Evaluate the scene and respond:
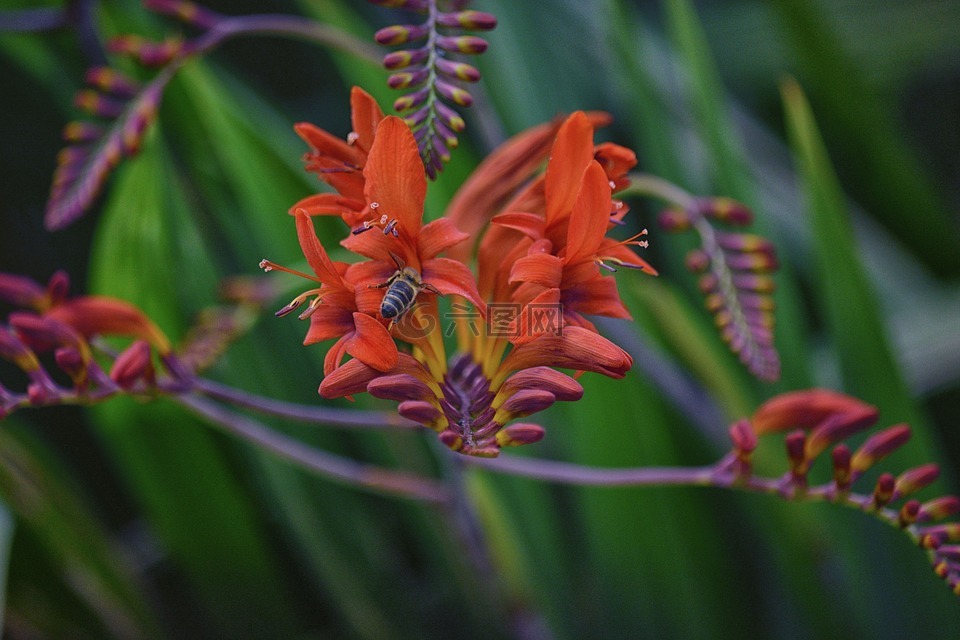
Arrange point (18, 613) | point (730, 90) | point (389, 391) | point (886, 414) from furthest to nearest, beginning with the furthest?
point (730, 90) → point (18, 613) → point (886, 414) → point (389, 391)

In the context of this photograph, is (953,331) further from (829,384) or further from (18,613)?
(18,613)

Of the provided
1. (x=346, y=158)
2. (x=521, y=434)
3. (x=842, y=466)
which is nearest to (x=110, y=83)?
(x=346, y=158)

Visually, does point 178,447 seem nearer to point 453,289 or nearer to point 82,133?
point 82,133

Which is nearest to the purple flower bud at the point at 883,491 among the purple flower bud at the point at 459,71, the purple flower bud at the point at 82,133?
the purple flower bud at the point at 459,71

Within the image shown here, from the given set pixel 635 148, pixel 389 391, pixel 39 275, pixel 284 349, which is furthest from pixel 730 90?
pixel 389 391

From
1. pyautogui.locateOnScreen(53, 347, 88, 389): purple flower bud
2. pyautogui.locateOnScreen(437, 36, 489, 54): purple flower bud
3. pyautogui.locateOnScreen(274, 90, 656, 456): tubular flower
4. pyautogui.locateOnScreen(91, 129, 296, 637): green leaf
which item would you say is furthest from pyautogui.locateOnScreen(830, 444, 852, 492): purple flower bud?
pyautogui.locateOnScreen(91, 129, 296, 637): green leaf

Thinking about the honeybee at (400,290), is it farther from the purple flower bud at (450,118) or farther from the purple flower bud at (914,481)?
the purple flower bud at (914,481)
